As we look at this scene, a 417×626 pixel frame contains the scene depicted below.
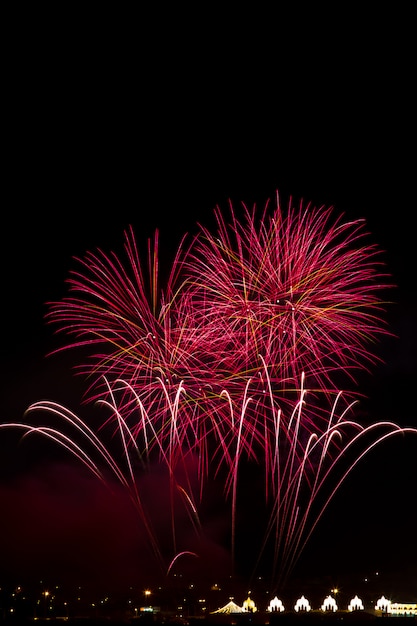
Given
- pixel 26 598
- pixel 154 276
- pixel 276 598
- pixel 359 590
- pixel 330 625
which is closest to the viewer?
pixel 154 276

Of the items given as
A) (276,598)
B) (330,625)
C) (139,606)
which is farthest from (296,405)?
(276,598)

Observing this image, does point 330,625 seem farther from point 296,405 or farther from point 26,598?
point 26,598

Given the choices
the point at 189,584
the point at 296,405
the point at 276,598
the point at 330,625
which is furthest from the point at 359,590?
the point at 296,405

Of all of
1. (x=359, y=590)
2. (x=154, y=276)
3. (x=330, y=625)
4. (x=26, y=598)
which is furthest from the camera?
(x=359, y=590)

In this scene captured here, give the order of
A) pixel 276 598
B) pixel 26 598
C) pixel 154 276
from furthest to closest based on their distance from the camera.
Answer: pixel 276 598, pixel 26 598, pixel 154 276

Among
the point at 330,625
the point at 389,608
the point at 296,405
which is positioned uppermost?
the point at 296,405

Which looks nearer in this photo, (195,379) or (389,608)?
(195,379)

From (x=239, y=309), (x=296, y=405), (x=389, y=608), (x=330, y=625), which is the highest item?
(x=239, y=309)

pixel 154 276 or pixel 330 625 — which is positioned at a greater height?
pixel 154 276

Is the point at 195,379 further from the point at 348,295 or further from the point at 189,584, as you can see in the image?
the point at 189,584
